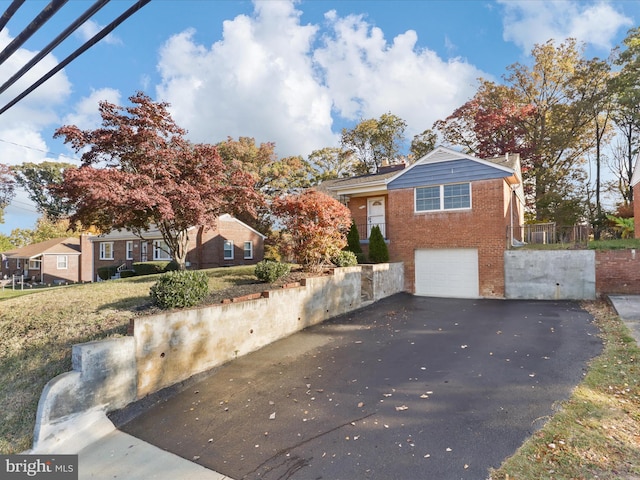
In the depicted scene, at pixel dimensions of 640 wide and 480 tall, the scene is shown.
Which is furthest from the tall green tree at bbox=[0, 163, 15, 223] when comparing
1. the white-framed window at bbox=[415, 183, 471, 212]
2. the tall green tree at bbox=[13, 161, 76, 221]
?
the white-framed window at bbox=[415, 183, 471, 212]

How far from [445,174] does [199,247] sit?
17.3 meters

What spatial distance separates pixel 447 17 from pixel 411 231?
27.0 feet

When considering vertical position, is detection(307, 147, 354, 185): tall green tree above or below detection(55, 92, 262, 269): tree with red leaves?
above

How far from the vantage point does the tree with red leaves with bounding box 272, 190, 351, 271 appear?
34.5ft

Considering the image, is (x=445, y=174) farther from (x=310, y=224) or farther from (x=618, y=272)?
(x=310, y=224)

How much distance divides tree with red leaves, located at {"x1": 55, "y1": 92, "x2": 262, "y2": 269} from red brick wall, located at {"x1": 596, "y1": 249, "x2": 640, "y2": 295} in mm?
12471

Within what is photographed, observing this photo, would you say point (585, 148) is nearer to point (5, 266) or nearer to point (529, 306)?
point (529, 306)

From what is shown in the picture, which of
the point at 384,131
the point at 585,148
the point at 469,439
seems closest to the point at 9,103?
Result: the point at 469,439

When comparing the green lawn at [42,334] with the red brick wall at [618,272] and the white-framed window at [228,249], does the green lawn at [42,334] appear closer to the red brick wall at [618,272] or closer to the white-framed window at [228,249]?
the red brick wall at [618,272]

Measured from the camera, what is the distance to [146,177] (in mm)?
8984

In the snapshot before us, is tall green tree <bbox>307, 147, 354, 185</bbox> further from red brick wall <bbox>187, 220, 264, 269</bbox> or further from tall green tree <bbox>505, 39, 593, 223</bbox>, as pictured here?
tall green tree <bbox>505, 39, 593, 223</bbox>

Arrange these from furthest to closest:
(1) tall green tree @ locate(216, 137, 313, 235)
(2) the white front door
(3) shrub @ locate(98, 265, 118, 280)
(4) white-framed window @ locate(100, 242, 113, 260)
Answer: (4) white-framed window @ locate(100, 242, 113, 260) → (1) tall green tree @ locate(216, 137, 313, 235) → (3) shrub @ locate(98, 265, 118, 280) → (2) the white front door

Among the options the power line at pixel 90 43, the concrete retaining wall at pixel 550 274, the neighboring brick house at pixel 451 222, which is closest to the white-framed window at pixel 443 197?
the neighboring brick house at pixel 451 222

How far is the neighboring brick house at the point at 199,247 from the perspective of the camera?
23759 mm
